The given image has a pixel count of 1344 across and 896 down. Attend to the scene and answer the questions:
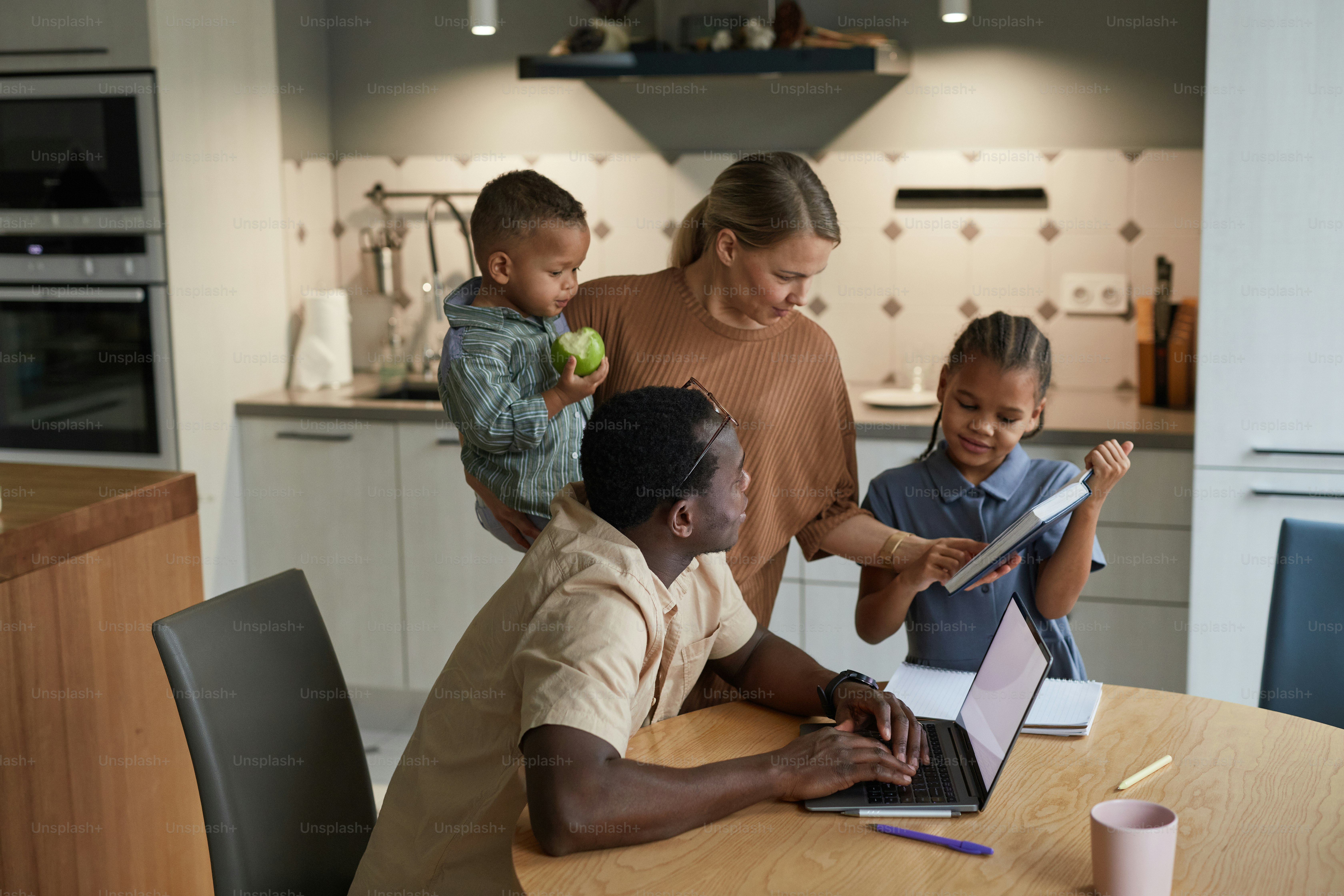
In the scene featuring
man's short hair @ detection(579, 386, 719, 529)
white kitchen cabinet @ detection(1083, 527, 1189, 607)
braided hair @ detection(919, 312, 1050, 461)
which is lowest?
white kitchen cabinet @ detection(1083, 527, 1189, 607)

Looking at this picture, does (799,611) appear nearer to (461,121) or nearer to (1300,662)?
(1300,662)

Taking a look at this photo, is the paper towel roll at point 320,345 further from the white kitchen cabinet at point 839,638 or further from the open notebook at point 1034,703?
the open notebook at point 1034,703

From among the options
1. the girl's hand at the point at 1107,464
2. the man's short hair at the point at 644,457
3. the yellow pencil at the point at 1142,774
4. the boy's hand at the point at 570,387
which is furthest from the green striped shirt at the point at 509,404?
the yellow pencil at the point at 1142,774

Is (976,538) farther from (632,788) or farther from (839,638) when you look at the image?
(839,638)

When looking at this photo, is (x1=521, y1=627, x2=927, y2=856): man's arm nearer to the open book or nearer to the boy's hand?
the open book

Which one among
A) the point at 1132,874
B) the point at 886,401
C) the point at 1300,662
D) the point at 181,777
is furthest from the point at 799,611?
the point at 1132,874

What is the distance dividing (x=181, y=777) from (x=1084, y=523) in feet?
5.34

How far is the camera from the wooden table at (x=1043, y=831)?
1086 mm

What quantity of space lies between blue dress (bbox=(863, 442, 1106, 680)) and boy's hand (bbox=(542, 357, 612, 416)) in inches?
20.8

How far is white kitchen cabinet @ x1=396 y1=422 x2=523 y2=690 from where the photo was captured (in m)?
3.09

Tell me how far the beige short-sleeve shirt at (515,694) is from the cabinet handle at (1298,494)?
1678 mm

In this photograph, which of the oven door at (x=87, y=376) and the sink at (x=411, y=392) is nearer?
the oven door at (x=87, y=376)

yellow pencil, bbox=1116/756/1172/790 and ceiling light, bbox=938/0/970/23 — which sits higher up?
ceiling light, bbox=938/0/970/23

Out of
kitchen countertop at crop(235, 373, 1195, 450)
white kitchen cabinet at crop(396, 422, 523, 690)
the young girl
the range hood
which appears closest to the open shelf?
the range hood
